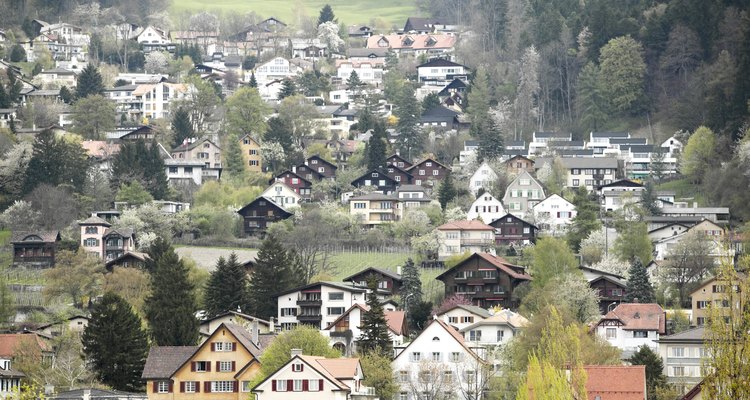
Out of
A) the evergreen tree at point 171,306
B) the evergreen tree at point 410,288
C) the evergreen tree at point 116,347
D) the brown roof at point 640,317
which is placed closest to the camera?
the evergreen tree at point 116,347

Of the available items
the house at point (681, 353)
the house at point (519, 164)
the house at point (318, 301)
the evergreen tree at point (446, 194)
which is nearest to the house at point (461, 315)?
the house at point (318, 301)

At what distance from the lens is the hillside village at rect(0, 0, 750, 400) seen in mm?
67562

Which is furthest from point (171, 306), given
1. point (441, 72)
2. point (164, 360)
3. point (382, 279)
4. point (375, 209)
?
point (441, 72)

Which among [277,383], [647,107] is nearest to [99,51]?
[647,107]

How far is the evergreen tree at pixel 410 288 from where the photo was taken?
85.1m

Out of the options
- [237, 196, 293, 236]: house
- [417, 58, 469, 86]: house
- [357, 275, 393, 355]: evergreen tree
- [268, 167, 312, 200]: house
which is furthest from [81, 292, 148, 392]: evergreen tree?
[417, 58, 469, 86]: house

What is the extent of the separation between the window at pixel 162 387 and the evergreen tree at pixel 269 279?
16.9 metres

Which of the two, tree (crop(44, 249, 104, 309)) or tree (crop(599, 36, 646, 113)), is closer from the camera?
tree (crop(44, 249, 104, 309))

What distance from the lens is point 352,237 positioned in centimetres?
10494

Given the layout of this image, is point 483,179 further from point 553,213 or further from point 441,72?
point 441,72

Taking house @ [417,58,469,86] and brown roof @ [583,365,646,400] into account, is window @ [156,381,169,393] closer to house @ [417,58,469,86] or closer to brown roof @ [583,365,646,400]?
brown roof @ [583,365,646,400]

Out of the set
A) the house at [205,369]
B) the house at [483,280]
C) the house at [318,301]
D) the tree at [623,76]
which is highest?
the tree at [623,76]

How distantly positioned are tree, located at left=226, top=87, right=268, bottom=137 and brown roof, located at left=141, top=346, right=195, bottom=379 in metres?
61.2

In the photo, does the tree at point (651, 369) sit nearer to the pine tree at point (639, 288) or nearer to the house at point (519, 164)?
the pine tree at point (639, 288)
